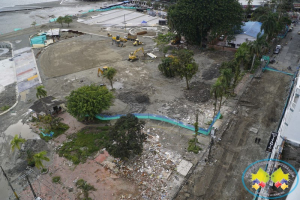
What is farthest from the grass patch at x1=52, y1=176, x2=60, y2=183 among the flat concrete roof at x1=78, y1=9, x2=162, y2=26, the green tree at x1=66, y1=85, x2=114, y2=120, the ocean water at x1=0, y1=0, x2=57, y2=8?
the ocean water at x1=0, y1=0, x2=57, y2=8

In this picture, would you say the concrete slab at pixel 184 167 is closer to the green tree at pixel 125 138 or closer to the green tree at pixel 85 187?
the green tree at pixel 125 138

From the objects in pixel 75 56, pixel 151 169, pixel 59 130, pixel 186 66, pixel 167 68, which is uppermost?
pixel 186 66

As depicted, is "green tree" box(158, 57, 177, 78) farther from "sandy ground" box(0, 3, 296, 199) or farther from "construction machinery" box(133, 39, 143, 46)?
"construction machinery" box(133, 39, 143, 46)

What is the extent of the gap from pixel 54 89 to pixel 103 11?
6325 centimetres

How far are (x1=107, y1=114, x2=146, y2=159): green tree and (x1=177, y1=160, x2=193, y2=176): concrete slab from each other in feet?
15.4

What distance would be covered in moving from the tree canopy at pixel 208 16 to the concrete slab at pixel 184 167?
35351mm

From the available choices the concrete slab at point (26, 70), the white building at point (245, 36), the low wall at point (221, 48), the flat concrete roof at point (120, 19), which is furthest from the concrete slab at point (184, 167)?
the flat concrete roof at point (120, 19)

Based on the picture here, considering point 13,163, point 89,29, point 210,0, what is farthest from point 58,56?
point 210,0

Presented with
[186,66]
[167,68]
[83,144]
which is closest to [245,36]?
[167,68]

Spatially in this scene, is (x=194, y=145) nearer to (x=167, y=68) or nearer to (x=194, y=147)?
(x=194, y=147)

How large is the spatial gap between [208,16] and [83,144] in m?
38.2

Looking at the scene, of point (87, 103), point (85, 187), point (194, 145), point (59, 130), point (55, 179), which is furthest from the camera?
point (59, 130)

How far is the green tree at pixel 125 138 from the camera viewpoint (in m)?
22.8

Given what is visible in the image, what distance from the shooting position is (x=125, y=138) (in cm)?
2280
